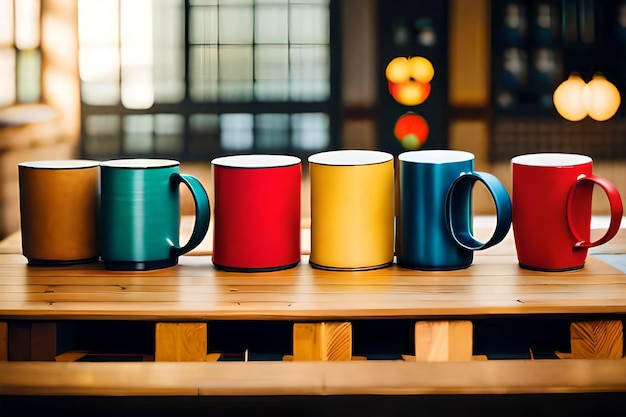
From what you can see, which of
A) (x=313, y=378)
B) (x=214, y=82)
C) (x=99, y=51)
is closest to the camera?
(x=313, y=378)

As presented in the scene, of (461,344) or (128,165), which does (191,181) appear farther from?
(461,344)

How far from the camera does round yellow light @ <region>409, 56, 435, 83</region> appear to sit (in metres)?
5.32

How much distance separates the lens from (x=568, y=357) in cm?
114

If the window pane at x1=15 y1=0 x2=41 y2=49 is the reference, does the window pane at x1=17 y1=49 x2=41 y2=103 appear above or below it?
below

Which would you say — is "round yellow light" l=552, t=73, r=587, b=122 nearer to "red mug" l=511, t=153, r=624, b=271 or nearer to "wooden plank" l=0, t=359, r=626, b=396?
"red mug" l=511, t=153, r=624, b=271

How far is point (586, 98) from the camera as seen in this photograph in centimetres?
541

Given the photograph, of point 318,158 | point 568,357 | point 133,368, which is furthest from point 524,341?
point 133,368

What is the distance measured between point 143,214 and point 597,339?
2.19 feet

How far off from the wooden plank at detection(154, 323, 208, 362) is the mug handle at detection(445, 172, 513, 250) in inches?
16.4

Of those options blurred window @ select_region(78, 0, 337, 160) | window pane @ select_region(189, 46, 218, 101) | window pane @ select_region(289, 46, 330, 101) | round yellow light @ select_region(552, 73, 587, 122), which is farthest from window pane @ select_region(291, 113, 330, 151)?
round yellow light @ select_region(552, 73, 587, 122)

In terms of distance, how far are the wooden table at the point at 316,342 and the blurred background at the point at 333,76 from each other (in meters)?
4.04

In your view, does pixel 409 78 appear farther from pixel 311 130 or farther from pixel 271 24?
pixel 271 24

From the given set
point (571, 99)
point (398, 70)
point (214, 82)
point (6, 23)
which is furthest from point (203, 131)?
point (571, 99)

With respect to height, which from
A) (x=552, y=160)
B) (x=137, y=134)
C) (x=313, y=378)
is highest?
(x=137, y=134)
